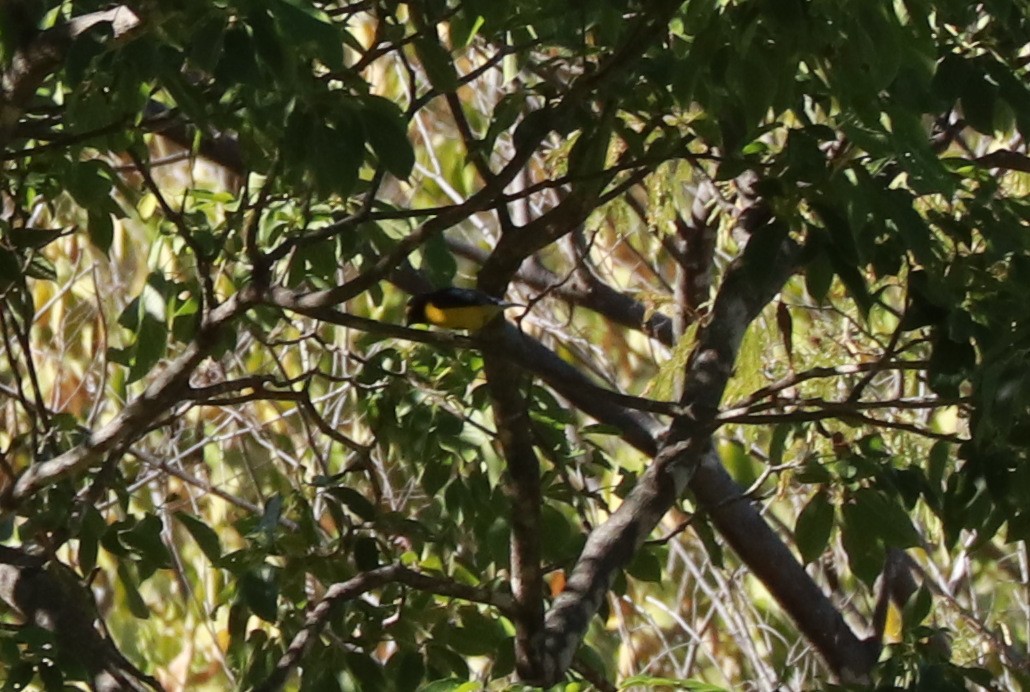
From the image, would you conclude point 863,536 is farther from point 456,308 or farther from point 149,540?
point 149,540

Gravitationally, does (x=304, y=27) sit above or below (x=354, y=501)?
above

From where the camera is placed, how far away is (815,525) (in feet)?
6.75

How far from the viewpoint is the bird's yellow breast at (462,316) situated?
6.07 ft

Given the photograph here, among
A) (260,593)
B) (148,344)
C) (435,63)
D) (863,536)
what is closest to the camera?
(435,63)

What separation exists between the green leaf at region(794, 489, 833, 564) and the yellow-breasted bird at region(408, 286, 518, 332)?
0.50 meters

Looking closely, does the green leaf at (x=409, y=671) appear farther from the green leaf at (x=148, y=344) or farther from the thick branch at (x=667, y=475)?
the green leaf at (x=148, y=344)

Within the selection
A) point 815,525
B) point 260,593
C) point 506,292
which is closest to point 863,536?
point 815,525

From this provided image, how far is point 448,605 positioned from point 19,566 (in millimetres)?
556

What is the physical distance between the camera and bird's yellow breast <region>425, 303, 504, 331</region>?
6.07 feet

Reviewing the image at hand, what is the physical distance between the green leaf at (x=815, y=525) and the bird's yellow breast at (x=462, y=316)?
20.6 inches

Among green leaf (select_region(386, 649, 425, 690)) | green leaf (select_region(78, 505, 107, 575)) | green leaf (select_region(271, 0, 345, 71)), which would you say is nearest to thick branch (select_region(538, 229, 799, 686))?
green leaf (select_region(386, 649, 425, 690))

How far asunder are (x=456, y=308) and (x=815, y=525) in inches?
22.4

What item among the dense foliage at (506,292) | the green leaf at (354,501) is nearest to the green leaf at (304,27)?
the dense foliage at (506,292)

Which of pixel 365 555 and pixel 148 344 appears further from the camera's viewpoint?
pixel 148 344
